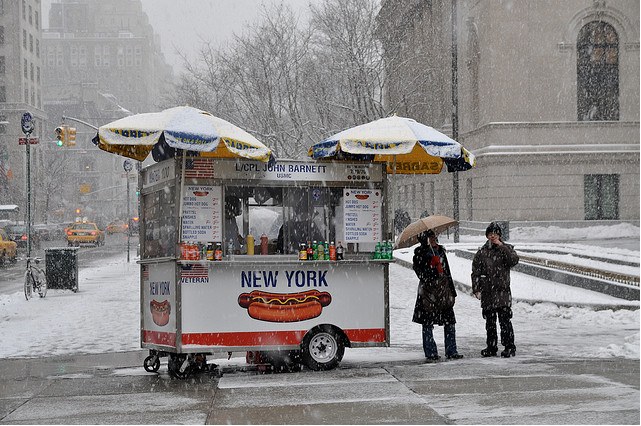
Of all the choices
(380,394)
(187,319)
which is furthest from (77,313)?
(380,394)

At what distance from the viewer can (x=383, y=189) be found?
1206 cm

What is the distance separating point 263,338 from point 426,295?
2.20 metres

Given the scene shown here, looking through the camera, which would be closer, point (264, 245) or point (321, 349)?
point (321, 349)

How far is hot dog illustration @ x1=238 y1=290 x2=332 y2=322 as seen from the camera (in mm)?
11250

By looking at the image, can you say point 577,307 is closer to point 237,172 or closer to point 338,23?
point 237,172

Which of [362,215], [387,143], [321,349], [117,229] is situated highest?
[387,143]

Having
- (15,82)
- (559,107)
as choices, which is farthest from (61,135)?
(15,82)

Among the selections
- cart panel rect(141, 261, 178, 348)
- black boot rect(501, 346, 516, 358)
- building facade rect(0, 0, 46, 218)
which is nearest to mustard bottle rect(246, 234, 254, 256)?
cart panel rect(141, 261, 178, 348)

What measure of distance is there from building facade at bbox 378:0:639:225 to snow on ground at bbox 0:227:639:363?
19.4 meters

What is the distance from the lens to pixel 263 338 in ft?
37.0

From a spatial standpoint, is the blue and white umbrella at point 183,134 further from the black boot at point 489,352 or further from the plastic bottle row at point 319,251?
the black boot at point 489,352

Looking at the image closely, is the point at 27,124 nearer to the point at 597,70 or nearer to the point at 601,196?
the point at 601,196

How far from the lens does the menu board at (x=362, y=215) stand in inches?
467

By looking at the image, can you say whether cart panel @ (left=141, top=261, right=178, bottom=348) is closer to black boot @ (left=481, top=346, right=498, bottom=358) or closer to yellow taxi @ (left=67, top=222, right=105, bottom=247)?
black boot @ (left=481, top=346, right=498, bottom=358)
